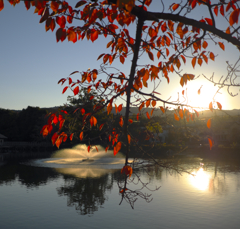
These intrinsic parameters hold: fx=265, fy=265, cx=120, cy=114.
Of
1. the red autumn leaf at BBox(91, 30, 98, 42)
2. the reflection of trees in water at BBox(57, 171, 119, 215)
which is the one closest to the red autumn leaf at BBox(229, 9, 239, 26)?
the red autumn leaf at BBox(91, 30, 98, 42)

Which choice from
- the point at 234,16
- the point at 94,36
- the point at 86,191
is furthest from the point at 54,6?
the point at 86,191

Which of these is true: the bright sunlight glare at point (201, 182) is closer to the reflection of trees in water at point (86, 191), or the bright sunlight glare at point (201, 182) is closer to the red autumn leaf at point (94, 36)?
the reflection of trees in water at point (86, 191)

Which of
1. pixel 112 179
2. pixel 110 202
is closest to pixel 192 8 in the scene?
pixel 110 202

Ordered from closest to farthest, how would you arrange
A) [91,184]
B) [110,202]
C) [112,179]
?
[110,202] → [91,184] → [112,179]

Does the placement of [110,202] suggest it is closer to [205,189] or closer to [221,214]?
[221,214]

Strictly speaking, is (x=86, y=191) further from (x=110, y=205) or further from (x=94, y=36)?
(x=94, y=36)

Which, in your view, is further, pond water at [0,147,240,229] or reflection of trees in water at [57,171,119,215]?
reflection of trees in water at [57,171,119,215]

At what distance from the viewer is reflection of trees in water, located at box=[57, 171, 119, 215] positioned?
11.7 m

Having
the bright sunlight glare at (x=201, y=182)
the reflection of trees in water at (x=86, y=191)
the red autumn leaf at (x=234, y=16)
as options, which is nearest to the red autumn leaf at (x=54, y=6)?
the red autumn leaf at (x=234, y=16)

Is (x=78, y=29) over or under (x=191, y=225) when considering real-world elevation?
over

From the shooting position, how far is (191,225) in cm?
938

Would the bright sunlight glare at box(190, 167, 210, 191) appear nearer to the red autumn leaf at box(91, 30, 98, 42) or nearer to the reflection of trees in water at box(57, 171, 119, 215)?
the reflection of trees in water at box(57, 171, 119, 215)

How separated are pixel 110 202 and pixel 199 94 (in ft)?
30.7

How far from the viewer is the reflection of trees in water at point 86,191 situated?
1166cm
